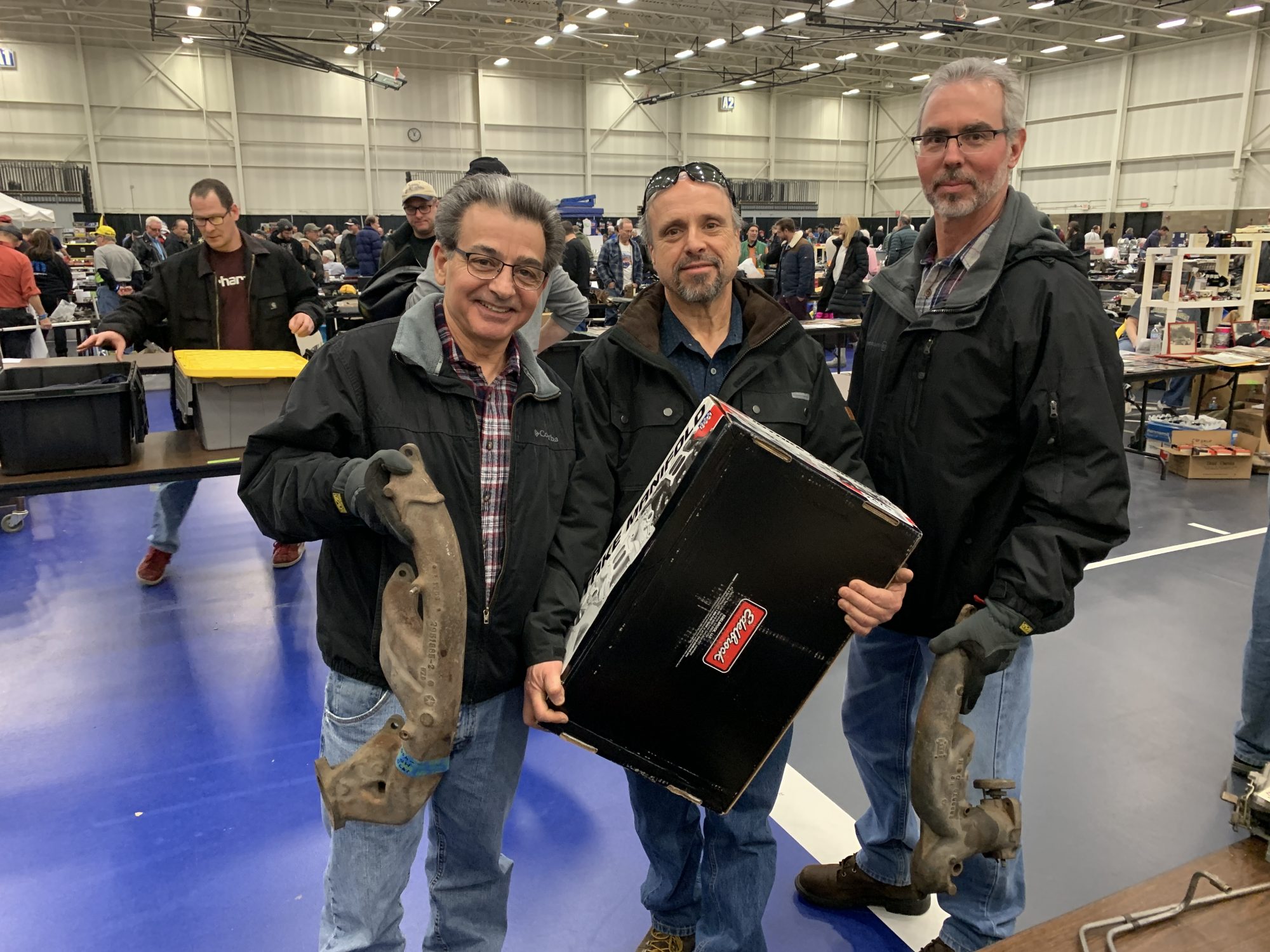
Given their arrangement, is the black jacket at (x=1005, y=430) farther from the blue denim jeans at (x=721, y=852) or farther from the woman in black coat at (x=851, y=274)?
the woman in black coat at (x=851, y=274)

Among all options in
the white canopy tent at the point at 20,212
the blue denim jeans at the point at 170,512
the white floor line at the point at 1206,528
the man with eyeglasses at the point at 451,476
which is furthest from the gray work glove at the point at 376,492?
the white canopy tent at the point at 20,212

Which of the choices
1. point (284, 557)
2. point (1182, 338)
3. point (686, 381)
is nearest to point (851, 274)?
point (1182, 338)

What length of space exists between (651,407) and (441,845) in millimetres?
857

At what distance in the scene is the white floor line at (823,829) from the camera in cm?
205

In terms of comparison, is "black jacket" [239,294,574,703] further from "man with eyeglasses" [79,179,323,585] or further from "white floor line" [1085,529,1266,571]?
"white floor line" [1085,529,1266,571]

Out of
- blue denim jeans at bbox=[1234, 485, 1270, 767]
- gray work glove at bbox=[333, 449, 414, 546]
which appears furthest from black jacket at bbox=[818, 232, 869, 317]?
gray work glove at bbox=[333, 449, 414, 546]

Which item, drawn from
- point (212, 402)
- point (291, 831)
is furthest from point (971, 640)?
point (212, 402)

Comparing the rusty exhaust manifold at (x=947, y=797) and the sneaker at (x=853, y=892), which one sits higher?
the rusty exhaust manifold at (x=947, y=797)

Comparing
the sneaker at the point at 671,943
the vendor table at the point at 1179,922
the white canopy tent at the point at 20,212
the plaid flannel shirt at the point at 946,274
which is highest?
the white canopy tent at the point at 20,212

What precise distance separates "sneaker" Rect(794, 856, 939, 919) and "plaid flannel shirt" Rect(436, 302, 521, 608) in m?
1.30

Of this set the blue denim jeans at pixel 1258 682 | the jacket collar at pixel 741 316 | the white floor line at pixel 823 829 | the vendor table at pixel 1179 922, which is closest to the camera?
the vendor table at pixel 1179 922

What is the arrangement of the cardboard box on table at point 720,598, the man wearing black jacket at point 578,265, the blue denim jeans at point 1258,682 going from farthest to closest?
the man wearing black jacket at point 578,265 → the blue denim jeans at point 1258,682 → the cardboard box on table at point 720,598

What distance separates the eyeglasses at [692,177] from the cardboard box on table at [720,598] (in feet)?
1.58

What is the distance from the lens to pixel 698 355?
1.54 meters
